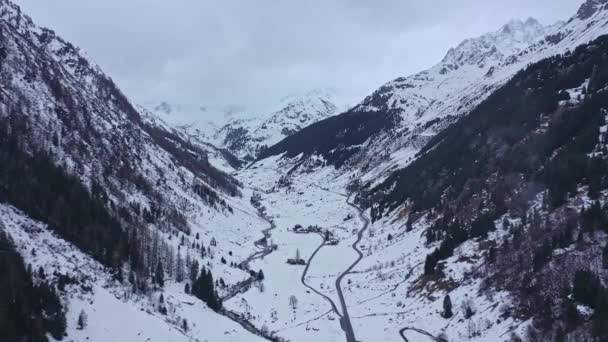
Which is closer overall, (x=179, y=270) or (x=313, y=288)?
(x=179, y=270)

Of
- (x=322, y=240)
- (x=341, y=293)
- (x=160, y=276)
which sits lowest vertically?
(x=341, y=293)

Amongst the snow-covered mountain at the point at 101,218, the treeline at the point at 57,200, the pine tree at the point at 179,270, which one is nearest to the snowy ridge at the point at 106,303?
the snow-covered mountain at the point at 101,218

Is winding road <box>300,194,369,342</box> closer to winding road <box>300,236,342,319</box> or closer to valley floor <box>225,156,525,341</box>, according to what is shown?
winding road <box>300,236,342,319</box>

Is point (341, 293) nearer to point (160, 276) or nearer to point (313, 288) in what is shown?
point (313, 288)

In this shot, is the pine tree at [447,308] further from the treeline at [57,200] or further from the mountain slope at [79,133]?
the mountain slope at [79,133]

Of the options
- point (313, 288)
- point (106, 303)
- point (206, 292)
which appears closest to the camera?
point (106, 303)

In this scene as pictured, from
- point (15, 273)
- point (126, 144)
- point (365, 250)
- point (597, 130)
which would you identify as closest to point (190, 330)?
point (15, 273)

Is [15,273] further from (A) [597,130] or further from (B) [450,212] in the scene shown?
(A) [597,130]

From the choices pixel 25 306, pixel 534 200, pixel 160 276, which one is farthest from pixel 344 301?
pixel 25 306
